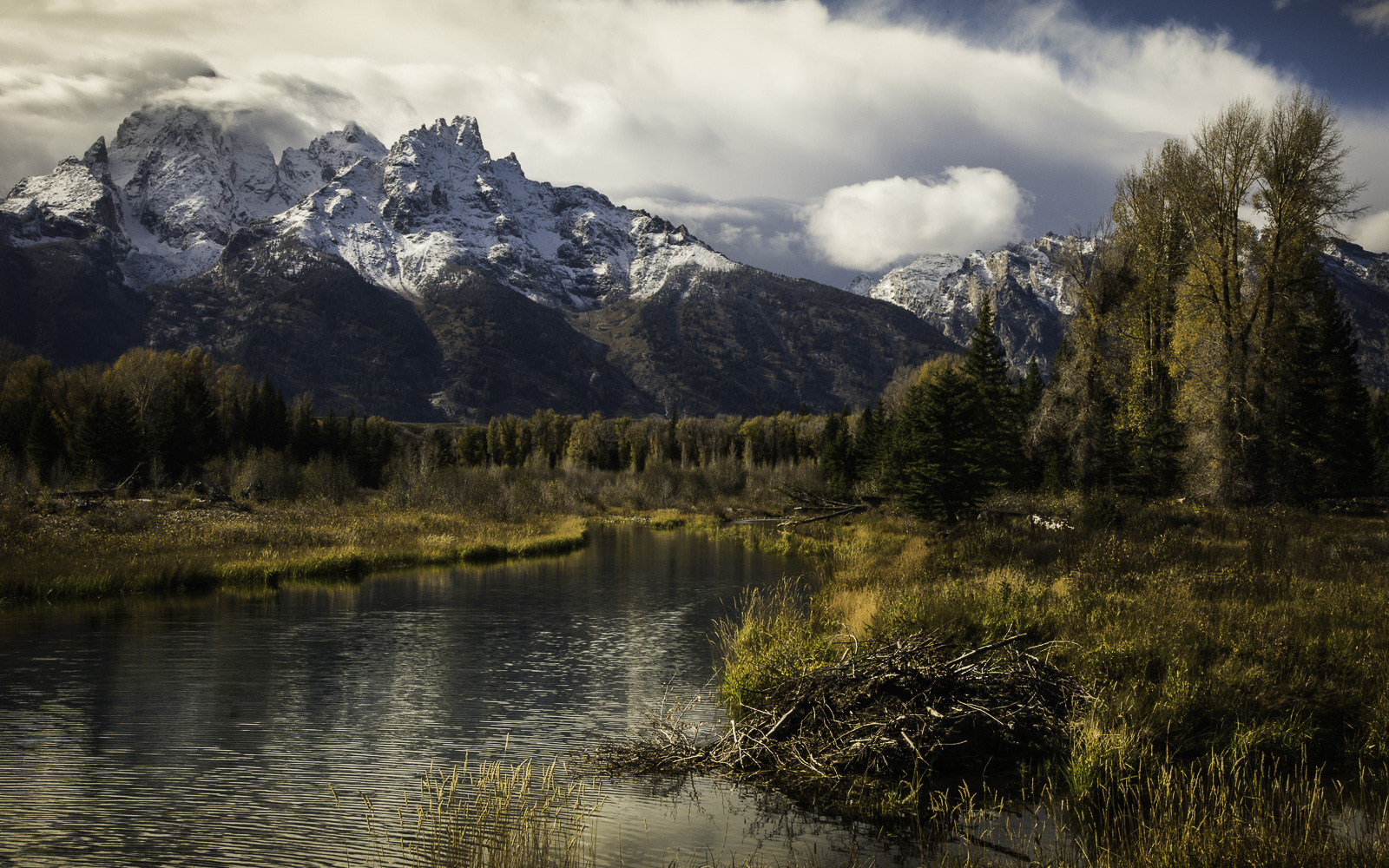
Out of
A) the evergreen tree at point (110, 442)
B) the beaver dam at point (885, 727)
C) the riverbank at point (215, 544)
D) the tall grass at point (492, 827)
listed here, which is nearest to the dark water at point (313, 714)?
the tall grass at point (492, 827)

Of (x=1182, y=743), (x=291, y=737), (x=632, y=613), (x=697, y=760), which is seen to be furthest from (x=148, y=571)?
(x=1182, y=743)

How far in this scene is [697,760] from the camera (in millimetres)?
12062

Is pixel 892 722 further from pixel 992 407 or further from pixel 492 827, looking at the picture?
pixel 992 407

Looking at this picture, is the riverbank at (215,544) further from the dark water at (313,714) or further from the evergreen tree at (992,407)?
the evergreen tree at (992,407)

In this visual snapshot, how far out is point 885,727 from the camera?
11336 mm

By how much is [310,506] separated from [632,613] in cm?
3574

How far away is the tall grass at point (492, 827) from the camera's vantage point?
25.6ft

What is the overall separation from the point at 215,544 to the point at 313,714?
27257mm

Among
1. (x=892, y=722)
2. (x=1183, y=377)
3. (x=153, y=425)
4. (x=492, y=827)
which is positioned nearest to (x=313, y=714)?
(x=492, y=827)

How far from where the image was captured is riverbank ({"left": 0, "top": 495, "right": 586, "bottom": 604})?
30750 millimetres

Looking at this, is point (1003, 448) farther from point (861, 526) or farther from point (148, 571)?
point (148, 571)

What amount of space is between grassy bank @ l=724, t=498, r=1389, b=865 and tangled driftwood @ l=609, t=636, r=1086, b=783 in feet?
1.81

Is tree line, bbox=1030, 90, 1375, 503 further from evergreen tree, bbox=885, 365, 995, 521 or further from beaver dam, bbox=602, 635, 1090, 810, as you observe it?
beaver dam, bbox=602, 635, 1090, 810

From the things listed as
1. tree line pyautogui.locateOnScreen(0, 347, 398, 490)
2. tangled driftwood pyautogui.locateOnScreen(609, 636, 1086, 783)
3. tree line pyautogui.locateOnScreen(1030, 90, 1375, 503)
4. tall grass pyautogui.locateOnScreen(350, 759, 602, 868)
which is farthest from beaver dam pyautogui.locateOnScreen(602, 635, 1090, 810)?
tree line pyautogui.locateOnScreen(0, 347, 398, 490)
